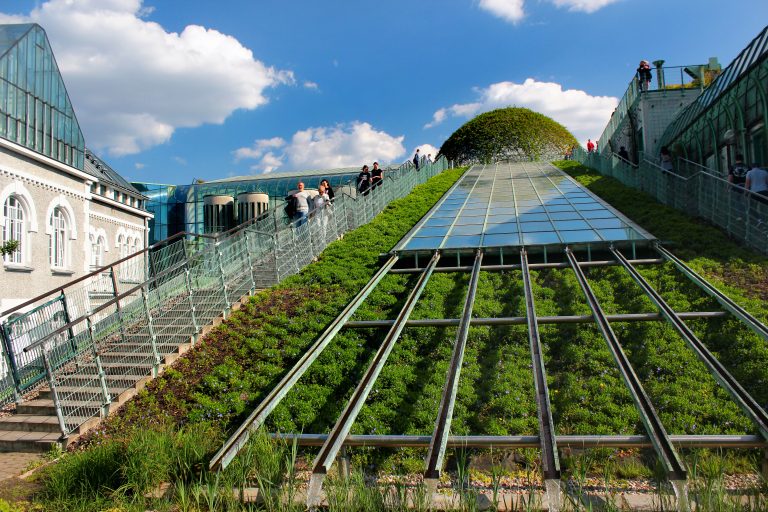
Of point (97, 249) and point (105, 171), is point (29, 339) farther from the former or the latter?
point (105, 171)

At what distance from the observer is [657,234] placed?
1375 centimetres

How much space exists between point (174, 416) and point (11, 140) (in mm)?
11967

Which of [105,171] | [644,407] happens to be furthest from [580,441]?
[105,171]

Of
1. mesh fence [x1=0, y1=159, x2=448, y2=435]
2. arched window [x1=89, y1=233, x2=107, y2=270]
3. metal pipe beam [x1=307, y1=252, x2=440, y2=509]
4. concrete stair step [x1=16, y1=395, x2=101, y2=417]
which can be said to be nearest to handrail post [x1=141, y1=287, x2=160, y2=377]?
mesh fence [x1=0, y1=159, x2=448, y2=435]

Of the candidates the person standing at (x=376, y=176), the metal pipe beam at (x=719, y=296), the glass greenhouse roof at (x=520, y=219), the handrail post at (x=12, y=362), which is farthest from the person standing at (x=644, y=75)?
the handrail post at (x=12, y=362)

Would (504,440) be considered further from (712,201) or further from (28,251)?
(28,251)

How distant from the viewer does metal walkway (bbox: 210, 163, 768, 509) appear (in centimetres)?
562

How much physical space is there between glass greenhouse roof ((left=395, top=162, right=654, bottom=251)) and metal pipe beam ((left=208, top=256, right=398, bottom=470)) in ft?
9.02

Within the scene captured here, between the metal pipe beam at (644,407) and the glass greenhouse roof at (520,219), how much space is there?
3863mm

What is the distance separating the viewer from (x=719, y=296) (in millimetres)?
9297

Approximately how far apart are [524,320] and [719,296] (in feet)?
10.4

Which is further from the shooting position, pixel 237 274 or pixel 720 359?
pixel 237 274

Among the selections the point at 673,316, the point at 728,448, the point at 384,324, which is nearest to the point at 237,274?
the point at 384,324

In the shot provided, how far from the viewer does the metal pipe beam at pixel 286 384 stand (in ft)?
18.9
